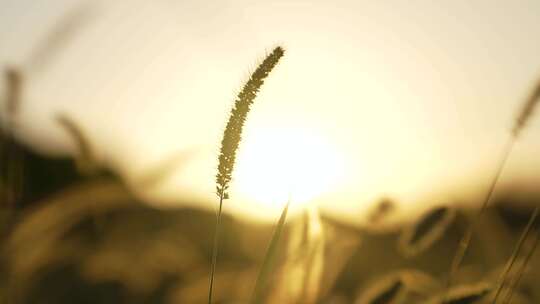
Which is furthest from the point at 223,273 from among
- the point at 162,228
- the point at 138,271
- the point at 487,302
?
the point at 487,302

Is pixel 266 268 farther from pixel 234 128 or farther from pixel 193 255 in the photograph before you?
pixel 193 255

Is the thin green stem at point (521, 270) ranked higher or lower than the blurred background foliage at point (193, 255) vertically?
higher

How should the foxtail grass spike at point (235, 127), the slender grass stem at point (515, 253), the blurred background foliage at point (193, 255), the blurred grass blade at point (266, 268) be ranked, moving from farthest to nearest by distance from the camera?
the blurred background foliage at point (193, 255)
the slender grass stem at point (515, 253)
the foxtail grass spike at point (235, 127)
the blurred grass blade at point (266, 268)

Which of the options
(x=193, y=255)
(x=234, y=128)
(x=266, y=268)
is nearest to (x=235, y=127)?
(x=234, y=128)

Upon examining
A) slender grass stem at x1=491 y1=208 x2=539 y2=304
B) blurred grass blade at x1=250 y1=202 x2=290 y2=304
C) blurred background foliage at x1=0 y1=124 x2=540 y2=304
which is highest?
slender grass stem at x1=491 y1=208 x2=539 y2=304

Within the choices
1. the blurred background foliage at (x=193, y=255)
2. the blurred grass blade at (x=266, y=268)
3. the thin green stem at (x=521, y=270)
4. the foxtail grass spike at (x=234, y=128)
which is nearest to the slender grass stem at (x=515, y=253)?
the thin green stem at (x=521, y=270)

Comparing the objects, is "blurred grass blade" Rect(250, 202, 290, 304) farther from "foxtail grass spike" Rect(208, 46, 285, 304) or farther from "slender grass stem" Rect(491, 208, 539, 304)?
"slender grass stem" Rect(491, 208, 539, 304)

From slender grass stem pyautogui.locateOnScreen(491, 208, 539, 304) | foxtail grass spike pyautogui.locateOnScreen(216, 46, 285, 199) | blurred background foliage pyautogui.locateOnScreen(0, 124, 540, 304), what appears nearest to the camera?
foxtail grass spike pyautogui.locateOnScreen(216, 46, 285, 199)

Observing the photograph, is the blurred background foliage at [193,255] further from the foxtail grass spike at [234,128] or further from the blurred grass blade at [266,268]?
→ the foxtail grass spike at [234,128]

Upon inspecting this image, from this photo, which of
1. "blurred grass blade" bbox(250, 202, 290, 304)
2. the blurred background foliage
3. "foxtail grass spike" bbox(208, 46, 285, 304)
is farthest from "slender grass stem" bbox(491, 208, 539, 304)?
"foxtail grass spike" bbox(208, 46, 285, 304)
